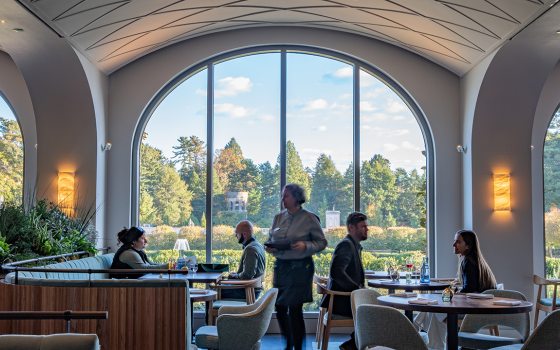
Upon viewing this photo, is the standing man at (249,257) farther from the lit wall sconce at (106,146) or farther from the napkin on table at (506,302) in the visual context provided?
the napkin on table at (506,302)

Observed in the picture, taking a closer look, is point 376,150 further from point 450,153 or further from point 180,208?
point 180,208

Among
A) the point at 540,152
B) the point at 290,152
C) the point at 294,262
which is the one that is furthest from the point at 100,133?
the point at 540,152

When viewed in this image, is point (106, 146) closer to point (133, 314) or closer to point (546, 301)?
point (133, 314)

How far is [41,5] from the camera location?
634cm

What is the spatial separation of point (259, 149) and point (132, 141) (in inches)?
69.7

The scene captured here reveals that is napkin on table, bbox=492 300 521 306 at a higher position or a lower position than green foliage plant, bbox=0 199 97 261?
lower

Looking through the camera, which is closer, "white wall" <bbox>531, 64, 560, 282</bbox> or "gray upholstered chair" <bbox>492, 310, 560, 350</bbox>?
"gray upholstered chair" <bbox>492, 310, 560, 350</bbox>

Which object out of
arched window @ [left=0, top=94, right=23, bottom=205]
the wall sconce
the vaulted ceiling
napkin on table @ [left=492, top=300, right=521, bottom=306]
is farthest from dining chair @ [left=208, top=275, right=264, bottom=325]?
arched window @ [left=0, top=94, right=23, bottom=205]

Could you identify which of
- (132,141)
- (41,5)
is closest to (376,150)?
(132,141)

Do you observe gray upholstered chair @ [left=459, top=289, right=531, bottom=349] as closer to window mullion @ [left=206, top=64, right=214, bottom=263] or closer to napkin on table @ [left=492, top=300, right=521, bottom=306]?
napkin on table @ [left=492, top=300, right=521, bottom=306]

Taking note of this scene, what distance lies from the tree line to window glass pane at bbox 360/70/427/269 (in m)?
0.01

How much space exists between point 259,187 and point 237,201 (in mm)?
365

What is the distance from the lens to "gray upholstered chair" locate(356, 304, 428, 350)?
4508 millimetres

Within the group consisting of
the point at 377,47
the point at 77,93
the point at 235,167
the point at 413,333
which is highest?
the point at 377,47
